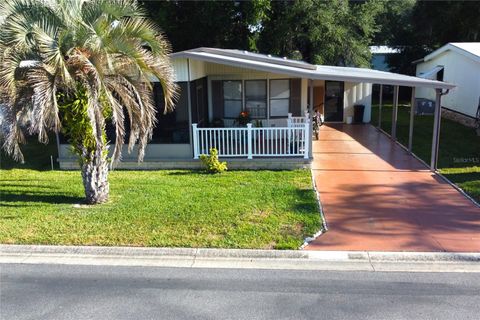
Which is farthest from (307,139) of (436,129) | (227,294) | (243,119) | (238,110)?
(227,294)

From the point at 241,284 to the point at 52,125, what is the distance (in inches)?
186

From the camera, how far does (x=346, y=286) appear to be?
19.5 ft

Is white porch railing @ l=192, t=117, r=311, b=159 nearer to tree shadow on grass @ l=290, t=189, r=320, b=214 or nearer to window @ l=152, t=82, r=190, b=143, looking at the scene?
Answer: window @ l=152, t=82, r=190, b=143

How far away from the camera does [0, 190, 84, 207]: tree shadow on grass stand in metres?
9.50

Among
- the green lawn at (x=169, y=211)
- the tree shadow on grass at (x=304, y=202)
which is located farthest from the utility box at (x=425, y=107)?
the tree shadow on grass at (x=304, y=202)

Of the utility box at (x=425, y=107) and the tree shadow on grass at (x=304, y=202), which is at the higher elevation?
the utility box at (x=425, y=107)

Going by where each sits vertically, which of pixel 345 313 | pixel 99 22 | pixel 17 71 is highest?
pixel 99 22

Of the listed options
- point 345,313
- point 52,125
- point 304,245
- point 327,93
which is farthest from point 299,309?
point 327,93

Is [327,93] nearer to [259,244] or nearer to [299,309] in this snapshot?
[259,244]

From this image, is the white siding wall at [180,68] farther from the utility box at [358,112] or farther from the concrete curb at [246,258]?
the utility box at [358,112]

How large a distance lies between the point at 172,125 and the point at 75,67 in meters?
4.73

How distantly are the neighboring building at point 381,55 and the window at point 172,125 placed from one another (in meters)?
24.9

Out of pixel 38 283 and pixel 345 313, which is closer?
pixel 345 313

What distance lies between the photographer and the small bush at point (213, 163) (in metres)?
11.9
